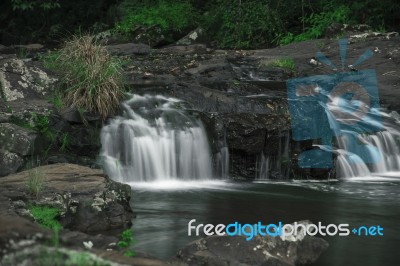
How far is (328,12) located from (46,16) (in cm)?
1091


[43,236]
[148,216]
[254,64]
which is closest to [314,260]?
[148,216]

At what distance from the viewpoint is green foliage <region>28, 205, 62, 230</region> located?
5.78 metres

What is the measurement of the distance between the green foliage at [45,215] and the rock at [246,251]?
4.75 ft

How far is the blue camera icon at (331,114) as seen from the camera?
1020cm

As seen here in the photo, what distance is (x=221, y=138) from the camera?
9.93 m

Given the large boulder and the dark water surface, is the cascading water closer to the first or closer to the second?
the dark water surface

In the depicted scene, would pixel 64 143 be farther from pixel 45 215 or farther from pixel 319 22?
pixel 319 22

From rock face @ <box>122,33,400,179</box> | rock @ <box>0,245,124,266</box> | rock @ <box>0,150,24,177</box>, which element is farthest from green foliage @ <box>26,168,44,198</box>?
rock face @ <box>122,33,400,179</box>

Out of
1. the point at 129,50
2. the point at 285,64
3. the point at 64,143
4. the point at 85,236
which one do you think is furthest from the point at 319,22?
the point at 85,236

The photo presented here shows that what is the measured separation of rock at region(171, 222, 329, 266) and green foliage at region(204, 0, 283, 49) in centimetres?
1545

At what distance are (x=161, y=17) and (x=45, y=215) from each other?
53.2ft

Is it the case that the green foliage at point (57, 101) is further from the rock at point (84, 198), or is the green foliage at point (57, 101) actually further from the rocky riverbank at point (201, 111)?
the rock at point (84, 198)

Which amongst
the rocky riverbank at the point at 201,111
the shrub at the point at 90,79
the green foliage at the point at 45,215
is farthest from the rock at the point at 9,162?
the shrub at the point at 90,79

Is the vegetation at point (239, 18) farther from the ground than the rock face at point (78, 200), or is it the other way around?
the vegetation at point (239, 18)
